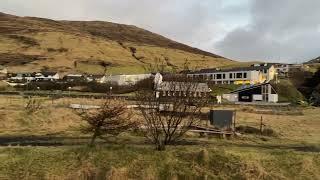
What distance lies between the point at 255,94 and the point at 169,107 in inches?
3253

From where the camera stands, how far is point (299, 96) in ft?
379

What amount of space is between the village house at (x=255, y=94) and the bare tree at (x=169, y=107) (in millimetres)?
79816

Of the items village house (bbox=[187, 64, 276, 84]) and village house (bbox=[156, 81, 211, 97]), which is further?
village house (bbox=[187, 64, 276, 84])

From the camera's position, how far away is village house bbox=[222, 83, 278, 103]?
106 metres

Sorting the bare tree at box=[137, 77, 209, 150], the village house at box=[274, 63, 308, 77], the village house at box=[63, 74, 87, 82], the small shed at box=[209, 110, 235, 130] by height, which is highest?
the village house at box=[274, 63, 308, 77]

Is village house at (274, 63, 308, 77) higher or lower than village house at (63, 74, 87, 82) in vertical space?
higher

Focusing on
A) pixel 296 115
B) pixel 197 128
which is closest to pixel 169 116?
pixel 197 128

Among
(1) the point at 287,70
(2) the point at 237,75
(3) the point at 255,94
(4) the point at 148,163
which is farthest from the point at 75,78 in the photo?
(4) the point at 148,163

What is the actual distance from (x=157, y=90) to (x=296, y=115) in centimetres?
4448

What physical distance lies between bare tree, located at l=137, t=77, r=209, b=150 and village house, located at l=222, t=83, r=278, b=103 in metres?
79.8

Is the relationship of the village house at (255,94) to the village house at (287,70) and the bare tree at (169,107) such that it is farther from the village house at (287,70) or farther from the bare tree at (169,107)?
the bare tree at (169,107)

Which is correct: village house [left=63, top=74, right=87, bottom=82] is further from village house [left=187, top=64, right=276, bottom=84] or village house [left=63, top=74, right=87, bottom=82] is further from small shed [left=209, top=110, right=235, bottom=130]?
small shed [left=209, top=110, right=235, bottom=130]

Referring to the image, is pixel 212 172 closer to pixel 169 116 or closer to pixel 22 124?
pixel 169 116

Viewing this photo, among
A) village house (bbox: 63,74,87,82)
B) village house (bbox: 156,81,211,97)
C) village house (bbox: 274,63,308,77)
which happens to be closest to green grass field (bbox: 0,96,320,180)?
village house (bbox: 156,81,211,97)
